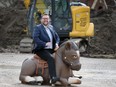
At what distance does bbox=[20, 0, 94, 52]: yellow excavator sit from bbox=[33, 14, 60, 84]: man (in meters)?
13.8

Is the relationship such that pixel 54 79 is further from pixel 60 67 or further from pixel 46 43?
pixel 46 43

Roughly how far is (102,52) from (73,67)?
17429mm

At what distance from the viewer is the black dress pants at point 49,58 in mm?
12602

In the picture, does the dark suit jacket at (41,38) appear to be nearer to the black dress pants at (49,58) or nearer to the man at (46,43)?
the man at (46,43)

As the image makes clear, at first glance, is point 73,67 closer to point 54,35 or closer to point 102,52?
point 54,35

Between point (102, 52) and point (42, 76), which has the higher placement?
point (42, 76)

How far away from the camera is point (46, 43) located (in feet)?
41.7

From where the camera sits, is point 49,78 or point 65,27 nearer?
point 49,78

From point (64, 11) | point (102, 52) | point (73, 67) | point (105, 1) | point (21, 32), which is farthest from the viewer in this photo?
point (105, 1)

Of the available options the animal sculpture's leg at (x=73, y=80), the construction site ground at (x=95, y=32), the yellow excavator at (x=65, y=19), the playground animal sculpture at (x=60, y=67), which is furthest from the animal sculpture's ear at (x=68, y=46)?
the construction site ground at (x=95, y=32)

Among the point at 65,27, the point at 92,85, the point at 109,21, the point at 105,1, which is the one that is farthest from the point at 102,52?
the point at 92,85

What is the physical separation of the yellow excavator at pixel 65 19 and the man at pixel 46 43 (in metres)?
13.8

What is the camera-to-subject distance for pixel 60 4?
1059 inches

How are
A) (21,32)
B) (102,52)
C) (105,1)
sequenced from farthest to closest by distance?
(105,1) → (21,32) → (102,52)
